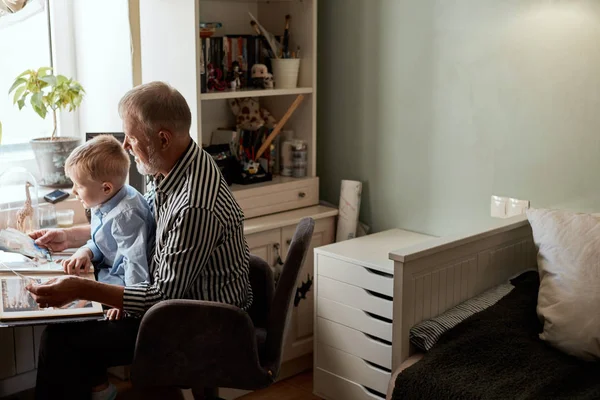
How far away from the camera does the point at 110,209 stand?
2275 millimetres

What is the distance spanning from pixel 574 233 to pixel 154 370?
144cm

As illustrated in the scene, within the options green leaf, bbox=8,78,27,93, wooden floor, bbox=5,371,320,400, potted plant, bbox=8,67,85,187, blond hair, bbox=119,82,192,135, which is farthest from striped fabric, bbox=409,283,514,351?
green leaf, bbox=8,78,27,93

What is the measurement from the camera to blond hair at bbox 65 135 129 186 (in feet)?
7.40

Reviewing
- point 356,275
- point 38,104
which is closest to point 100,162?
point 38,104

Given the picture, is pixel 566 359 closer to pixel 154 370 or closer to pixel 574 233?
pixel 574 233

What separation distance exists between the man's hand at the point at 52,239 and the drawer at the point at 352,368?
1.07 m

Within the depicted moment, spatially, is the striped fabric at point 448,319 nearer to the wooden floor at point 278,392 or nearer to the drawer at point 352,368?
the drawer at point 352,368

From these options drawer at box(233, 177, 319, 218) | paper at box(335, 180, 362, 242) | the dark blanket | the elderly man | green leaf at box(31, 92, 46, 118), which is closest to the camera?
the elderly man

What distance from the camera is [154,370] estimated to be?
6.58 feet

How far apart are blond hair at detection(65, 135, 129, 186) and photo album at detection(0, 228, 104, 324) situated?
0.92ft

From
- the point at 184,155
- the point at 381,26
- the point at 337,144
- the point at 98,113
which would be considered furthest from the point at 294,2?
the point at 184,155

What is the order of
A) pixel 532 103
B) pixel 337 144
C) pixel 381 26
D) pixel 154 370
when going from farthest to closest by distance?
pixel 337 144 → pixel 381 26 → pixel 532 103 → pixel 154 370

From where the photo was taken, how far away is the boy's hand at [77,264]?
7.30ft

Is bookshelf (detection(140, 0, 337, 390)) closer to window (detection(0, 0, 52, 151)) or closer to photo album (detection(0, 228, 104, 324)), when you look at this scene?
window (detection(0, 0, 52, 151))
